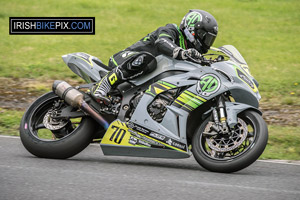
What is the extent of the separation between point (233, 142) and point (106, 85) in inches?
65.5

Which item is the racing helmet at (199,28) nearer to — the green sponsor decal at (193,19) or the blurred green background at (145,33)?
the green sponsor decal at (193,19)

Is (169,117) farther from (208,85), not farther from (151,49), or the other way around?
(151,49)

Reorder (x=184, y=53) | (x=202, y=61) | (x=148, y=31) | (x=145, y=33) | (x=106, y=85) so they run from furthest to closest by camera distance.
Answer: (x=148, y=31) → (x=145, y=33) → (x=106, y=85) → (x=202, y=61) → (x=184, y=53)

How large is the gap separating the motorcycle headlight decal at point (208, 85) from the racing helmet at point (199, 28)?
1.90ft

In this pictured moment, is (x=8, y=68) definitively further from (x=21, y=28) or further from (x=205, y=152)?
(x=205, y=152)

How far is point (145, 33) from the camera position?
1558 centimetres

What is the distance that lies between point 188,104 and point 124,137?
822mm

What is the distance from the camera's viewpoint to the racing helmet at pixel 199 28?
6.48 metres

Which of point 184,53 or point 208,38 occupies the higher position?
point 208,38

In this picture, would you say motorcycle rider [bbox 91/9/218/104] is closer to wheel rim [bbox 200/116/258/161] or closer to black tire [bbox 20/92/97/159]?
black tire [bbox 20/92/97/159]

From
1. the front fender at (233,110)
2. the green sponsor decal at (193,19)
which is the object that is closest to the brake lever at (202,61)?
the green sponsor decal at (193,19)

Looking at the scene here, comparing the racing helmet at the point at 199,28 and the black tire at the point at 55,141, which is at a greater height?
the racing helmet at the point at 199,28

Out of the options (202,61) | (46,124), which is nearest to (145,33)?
(46,124)

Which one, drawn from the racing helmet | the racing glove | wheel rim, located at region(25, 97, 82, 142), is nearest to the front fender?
the racing glove
